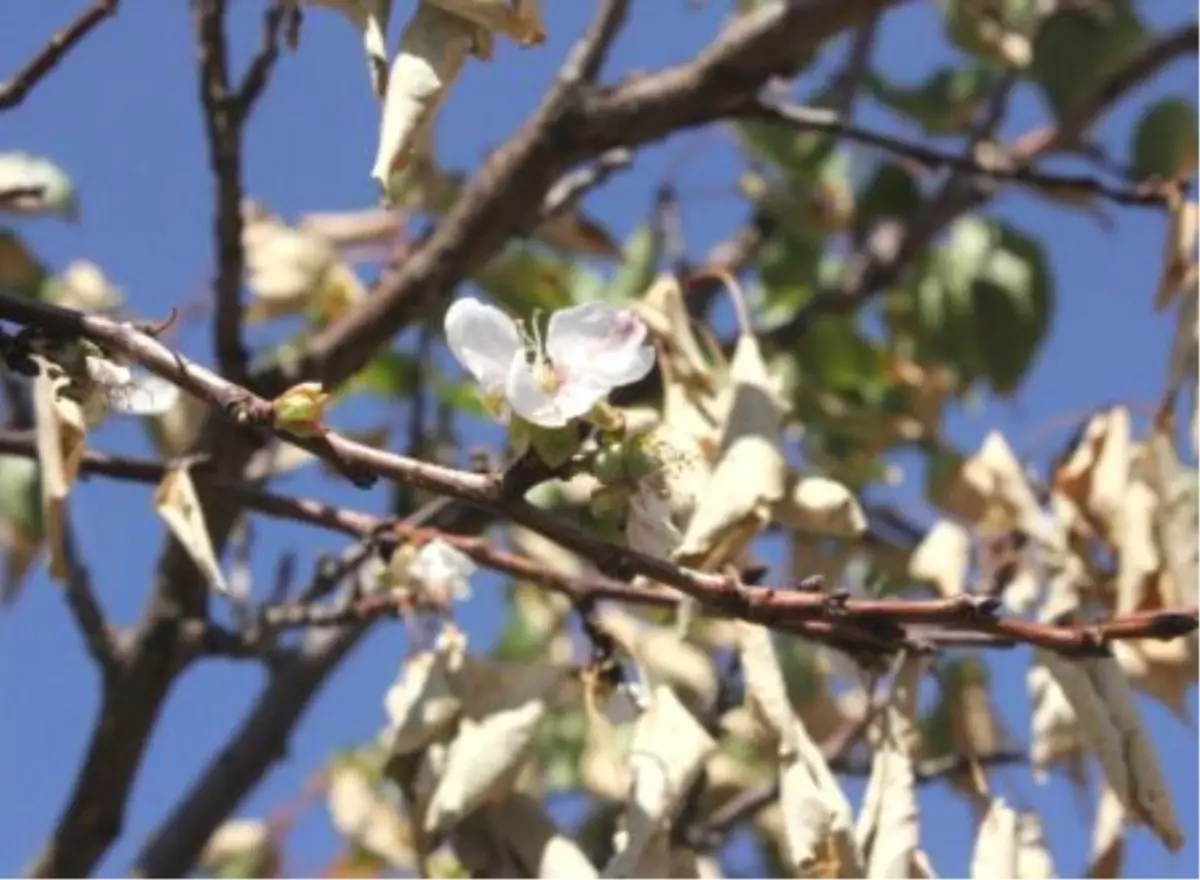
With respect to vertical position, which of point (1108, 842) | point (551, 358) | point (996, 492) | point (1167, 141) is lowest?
point (1108, 842)

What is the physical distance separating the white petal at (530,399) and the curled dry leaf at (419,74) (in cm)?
9

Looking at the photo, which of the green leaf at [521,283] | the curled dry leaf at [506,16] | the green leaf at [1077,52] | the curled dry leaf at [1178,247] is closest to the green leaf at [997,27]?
the green leaf at [1077,52]

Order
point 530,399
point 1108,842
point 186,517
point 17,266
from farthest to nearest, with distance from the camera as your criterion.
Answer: point 17,266 < point 1108,842 < point 186,517 < point 530,399

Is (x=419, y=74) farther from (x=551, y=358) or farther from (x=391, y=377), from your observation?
(x=391, y=377)

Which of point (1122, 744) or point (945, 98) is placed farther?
point (945, 98)

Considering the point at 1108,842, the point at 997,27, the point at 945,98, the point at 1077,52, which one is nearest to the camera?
the point at 1108,842

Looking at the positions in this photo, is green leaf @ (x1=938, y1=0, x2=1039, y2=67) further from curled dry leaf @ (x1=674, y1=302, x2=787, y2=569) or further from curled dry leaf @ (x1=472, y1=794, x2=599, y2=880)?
curled dry leaf @ (x1=472, y1=794, x2=599, y2=880)

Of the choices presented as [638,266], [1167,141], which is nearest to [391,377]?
[638,266]

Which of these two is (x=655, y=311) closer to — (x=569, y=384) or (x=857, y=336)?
(x=569, y=384)

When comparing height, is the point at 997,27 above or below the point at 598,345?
above

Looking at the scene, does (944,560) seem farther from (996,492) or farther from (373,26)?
(373,26)

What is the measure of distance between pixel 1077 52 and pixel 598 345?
1304mm

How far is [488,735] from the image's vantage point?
1148 millimetres

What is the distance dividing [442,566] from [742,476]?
148 mm
